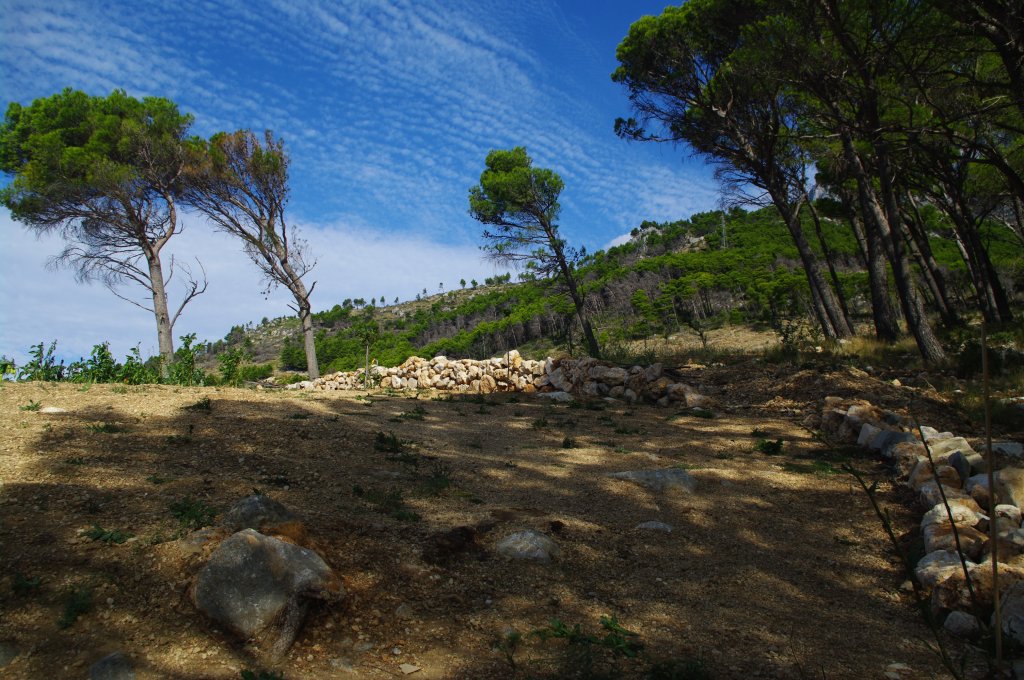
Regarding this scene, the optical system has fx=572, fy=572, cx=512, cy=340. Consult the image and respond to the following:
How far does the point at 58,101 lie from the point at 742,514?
754 inches

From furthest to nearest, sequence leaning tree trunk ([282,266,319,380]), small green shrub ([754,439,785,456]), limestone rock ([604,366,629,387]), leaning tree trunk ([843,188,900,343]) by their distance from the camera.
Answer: leaning tree trunk ([282,266,319,380]), limestone rock ([604,366,629,387]), leaning tree trunk ([843,188,900,343]), small green shrub ([754,439,785,456])

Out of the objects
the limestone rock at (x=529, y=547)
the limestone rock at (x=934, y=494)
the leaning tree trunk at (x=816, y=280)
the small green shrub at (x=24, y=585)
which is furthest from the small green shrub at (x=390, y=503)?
the leaning tree trunk at (x=816, y=280)

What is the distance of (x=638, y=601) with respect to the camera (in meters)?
3.59

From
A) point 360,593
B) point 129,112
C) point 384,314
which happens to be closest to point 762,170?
point 360,593

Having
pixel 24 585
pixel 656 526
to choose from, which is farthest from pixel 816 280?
pixel 24 585

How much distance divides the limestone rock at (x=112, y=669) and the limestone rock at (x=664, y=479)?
4.34m

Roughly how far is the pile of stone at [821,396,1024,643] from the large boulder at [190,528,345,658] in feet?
9.76

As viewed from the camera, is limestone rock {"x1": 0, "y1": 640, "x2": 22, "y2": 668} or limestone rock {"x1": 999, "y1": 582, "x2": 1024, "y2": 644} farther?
limestone rock {"x1": 999, "y1": 582, "x2": 1024, "y2": 644}

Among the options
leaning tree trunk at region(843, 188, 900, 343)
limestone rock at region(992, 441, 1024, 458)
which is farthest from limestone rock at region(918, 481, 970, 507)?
leaning tree trunk at region(843, 188, 900, 343)

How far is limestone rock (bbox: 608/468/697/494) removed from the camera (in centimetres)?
561

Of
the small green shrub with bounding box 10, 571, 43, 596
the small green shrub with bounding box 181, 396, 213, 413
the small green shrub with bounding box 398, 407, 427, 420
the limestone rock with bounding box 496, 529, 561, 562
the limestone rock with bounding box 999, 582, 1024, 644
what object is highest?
the small green shrub with bounding box 181, 396, 213, 413

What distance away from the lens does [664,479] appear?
5.71 m

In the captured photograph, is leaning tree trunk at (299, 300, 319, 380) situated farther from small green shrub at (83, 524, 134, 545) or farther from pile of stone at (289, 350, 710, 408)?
small green shrub at (83, 524, 134, 545)

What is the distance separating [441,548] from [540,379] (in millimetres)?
10408
